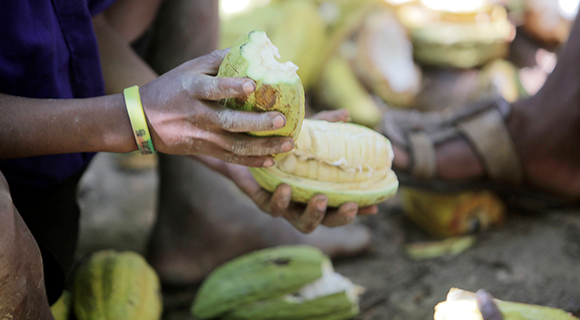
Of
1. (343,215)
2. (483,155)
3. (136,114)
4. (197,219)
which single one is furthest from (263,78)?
(483,155)

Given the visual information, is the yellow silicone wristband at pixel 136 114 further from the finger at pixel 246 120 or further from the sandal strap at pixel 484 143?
the sandal strap at pixel 484 143

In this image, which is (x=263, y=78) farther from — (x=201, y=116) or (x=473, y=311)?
(x=473, y=311)

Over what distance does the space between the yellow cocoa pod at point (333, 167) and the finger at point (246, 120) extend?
336mm

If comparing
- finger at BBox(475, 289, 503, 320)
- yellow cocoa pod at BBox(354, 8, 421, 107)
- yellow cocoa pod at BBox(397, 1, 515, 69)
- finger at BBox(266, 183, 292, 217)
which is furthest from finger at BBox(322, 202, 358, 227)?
yellow cocoa pod at BBox(397, 1, 515, 69)

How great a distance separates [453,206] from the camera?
2145mm

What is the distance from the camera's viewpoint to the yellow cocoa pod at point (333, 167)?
1.32 metres

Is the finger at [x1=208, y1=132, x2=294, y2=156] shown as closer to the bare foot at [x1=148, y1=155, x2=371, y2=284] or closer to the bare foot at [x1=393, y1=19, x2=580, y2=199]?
the bare foot at [x1=148, y1=155, x2=371, y2=284]

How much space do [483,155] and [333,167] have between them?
3.51ft

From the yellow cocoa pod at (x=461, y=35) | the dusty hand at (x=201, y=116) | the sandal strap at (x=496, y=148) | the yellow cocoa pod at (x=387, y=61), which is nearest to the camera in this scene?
the dusty hand at (x=201, y=116)

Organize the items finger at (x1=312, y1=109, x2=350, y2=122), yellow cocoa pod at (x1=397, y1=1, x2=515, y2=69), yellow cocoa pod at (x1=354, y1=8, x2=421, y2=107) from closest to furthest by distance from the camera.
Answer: finger at (x1=312, y1=109, x2=350, y2=122) → yellow cocoa pod at (x1=397, y1=1, x2=515, y2=69) → yellow cocoa pod at (x1=354, y1=8, x2=421, y2=107)

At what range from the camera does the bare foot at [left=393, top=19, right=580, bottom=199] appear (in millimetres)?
1939

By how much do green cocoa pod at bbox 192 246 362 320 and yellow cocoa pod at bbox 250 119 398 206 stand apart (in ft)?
1.27

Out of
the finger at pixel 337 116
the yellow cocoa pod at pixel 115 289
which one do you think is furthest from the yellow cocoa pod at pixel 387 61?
the yellow cocoa pod at pixel 115 289

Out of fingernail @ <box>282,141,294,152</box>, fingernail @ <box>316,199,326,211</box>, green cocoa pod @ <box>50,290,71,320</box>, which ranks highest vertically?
fingernail @ <box>282,141,294,152</box>
